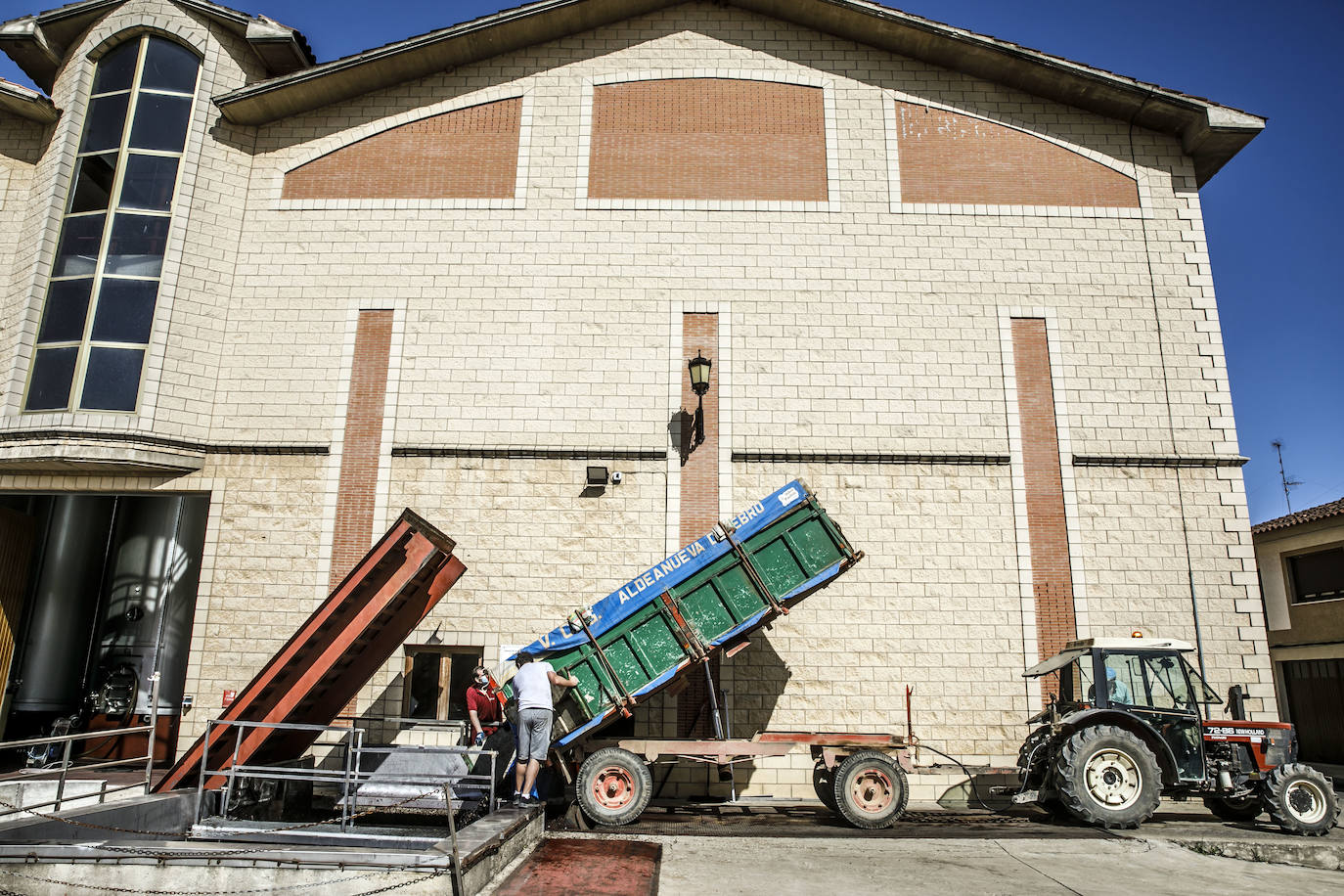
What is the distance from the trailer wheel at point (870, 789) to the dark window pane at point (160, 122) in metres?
14.3

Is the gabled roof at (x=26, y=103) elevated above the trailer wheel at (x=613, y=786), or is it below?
above

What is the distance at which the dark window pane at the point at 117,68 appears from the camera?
48.9 feet

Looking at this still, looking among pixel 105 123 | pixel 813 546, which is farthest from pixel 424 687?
pixel 105 123

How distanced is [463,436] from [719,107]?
7.33 meters

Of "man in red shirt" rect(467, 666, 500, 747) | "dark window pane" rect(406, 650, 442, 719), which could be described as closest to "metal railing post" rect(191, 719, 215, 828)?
"man in red shirt" rect(467, 666, 500, 747)

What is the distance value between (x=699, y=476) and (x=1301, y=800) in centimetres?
847

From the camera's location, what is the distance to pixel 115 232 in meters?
14.2

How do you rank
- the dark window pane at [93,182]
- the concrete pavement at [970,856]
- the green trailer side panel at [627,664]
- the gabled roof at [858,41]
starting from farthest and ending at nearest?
the gabled roof at [858,41] → the dark window pane at [93,182] → the green trailer side panel at [627,664] → the concrete pavement at [970,856]

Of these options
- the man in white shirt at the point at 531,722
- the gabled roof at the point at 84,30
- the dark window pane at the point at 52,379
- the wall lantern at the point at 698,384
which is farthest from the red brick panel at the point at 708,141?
the man in white shirt at the point at 531,722

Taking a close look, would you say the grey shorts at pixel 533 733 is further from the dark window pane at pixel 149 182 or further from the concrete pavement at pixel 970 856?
the dark window pane at pixel 149 182

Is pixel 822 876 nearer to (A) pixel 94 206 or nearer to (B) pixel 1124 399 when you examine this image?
(B) pixel 1124 399

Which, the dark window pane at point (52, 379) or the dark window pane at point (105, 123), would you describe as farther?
the dark window pane at point (105, 123)

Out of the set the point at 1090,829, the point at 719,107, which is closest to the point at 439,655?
the point at 1090,829

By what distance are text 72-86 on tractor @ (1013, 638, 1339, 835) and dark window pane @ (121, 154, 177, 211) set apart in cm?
1537
